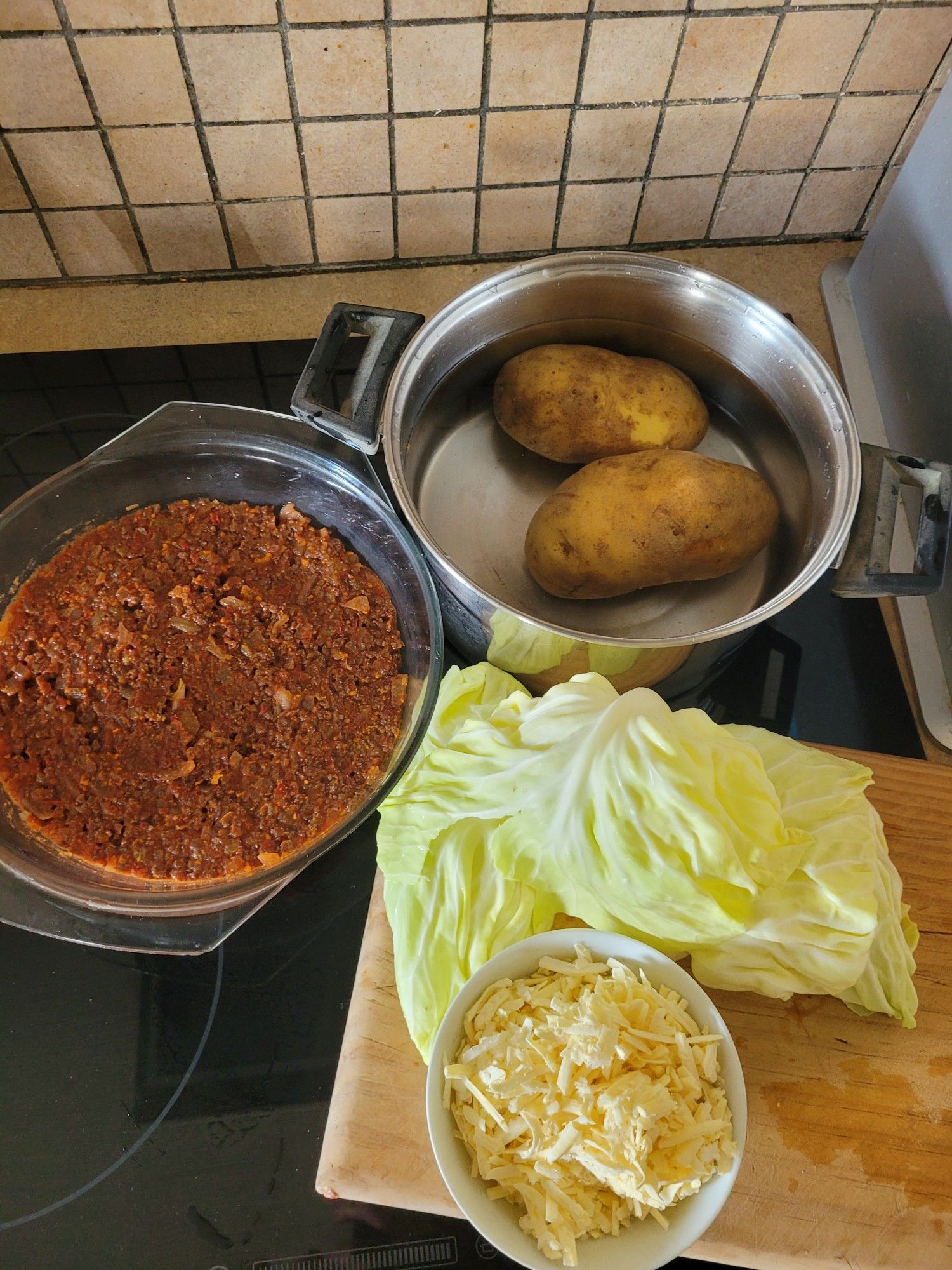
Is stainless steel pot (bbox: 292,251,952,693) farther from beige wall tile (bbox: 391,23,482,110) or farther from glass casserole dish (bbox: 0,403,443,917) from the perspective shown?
beige wall tile (bbox: 391,23,482,110)

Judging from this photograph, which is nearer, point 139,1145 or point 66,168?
point 139,1145

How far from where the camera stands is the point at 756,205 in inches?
47.6

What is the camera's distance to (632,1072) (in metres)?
0.63

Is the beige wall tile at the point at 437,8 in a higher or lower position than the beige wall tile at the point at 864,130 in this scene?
higher

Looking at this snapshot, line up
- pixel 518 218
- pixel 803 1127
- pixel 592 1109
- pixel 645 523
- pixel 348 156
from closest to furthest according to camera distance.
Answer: pixel 592 1109, pixel 803 1127, pixel 645 523, pixel 348 156, pixel 518 218

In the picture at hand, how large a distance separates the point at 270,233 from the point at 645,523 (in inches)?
25.3

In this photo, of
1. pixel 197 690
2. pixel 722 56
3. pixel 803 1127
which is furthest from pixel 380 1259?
pixel 722 56

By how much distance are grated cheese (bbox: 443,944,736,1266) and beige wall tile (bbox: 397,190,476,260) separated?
92 cm

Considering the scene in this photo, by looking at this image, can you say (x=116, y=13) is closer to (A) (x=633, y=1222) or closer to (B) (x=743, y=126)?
(B) (x=743, y=126)

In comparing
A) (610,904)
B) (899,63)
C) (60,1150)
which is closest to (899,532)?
(899,63)

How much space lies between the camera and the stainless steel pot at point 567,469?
2.63 feet

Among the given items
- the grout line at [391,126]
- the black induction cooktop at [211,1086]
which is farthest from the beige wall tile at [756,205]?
the black induction cooktop at [211,1086]

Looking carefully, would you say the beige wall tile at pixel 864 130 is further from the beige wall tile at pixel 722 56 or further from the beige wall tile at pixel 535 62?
the beige wall tile at pixel 535 62

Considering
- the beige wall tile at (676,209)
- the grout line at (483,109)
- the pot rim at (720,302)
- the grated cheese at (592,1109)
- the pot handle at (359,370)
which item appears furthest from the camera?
the beige wall tile at (676,209)
